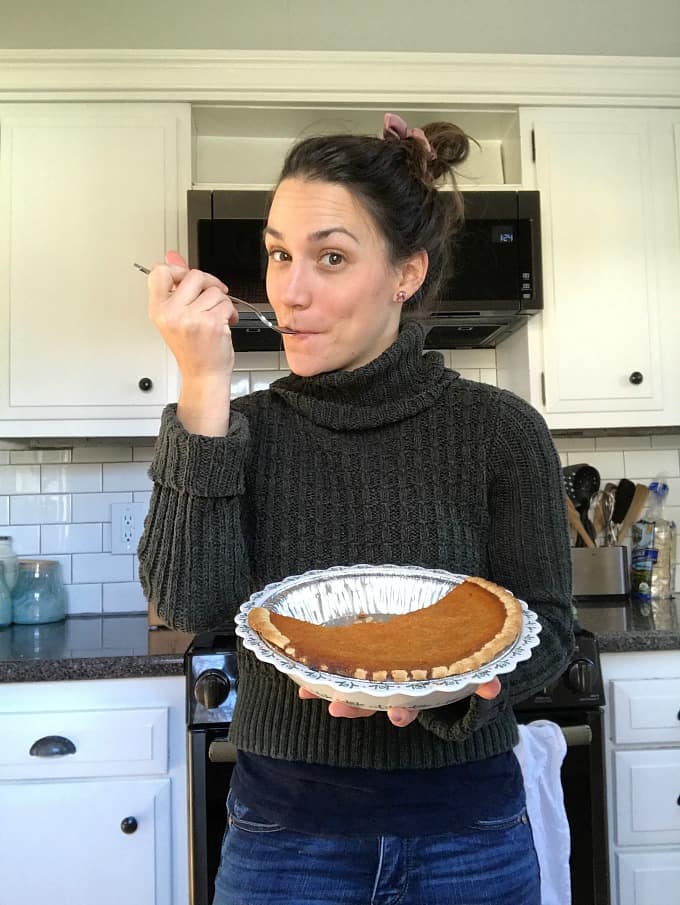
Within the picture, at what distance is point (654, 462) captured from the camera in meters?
2.31

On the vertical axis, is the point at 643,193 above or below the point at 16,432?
Result: above

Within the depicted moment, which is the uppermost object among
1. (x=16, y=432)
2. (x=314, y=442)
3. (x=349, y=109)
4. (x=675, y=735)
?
(x=349, y=109)

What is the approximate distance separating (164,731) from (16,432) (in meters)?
0.93

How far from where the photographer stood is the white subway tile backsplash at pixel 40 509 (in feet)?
7.10

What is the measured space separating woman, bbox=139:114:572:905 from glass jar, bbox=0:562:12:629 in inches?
55.0

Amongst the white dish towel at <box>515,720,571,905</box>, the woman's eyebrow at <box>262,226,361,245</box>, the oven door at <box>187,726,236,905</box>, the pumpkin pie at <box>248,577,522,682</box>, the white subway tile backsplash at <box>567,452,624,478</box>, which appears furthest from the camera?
the white subway tile backsplash at <box>567,452,624,478</box>

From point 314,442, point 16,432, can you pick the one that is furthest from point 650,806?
point 16,432

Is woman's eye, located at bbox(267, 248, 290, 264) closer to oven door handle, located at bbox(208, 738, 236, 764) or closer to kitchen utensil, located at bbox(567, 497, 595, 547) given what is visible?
oven door handle, located at bbox(208, 738, 236, 764)

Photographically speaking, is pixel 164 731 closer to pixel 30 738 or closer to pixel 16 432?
pixel 30 738

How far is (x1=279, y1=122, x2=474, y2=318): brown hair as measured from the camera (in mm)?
867

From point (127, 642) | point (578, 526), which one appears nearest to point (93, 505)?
point (127, 642)

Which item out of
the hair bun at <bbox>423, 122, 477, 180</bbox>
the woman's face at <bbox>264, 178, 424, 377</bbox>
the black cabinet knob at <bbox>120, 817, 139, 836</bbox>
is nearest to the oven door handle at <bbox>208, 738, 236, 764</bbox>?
the black cabinet knob at <bbox>120, 817, 139, 836</bbox>

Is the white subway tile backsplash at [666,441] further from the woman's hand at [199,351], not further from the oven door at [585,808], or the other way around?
the woman's hand at [199,351]

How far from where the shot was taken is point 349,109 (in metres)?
2.03
